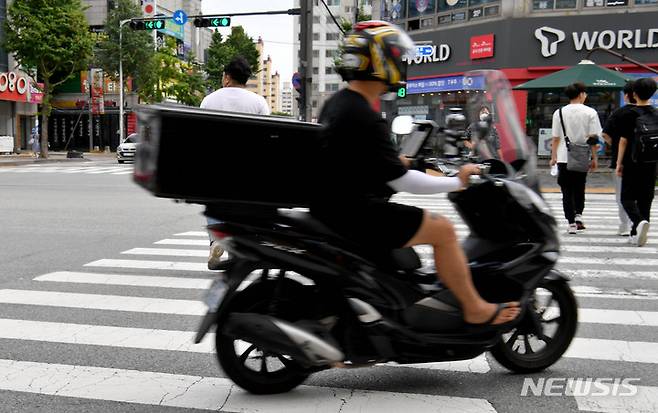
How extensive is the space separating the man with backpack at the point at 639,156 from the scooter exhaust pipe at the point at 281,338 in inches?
225

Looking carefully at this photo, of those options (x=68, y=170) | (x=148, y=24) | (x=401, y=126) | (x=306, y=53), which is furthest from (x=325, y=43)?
(x=401, y=126)

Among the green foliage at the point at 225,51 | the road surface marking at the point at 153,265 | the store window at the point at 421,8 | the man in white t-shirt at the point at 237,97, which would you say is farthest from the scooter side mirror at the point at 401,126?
the green foliage at the point at 225,51

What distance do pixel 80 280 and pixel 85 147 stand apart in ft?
158

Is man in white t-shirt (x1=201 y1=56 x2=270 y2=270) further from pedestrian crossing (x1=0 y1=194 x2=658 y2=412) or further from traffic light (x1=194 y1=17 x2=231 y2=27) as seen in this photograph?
traffic light (x1=194 y1=17 x2=231 y2=27)

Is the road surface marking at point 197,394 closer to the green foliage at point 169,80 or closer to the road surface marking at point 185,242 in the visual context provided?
the road surface marking at point 185,242

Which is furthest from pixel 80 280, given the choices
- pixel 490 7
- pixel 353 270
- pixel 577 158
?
pixel 490 7

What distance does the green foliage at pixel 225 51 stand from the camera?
2458 inches

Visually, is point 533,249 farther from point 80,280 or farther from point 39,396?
point 80,280

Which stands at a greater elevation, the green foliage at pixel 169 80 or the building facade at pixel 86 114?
the green foliage at pixel 169 80

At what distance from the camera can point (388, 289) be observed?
10.3 feet

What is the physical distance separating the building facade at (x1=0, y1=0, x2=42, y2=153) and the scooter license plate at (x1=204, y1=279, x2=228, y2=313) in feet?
126

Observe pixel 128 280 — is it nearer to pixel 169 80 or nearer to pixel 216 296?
pixel 216 296

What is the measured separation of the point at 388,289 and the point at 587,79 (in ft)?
45.9

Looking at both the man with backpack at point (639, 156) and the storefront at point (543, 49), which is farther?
the storefront at point (543, 49)
